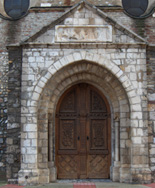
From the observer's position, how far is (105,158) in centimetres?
800

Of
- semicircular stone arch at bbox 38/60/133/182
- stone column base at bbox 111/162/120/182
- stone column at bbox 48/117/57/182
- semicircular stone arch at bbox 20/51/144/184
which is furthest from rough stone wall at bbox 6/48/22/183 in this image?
stone column base at bbox 111/162/120/182

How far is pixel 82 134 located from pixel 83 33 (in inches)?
114

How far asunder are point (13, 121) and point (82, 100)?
6.83 ft

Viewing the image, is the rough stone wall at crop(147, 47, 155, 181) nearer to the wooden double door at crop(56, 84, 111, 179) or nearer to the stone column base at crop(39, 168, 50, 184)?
the wooden double door at crop(56, 84, 111, 179)

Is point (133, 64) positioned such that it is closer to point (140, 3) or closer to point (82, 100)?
point (82, 100)

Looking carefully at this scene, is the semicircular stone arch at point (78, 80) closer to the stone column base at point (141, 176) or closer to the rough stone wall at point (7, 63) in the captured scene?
the stone column base at point (141, 176)

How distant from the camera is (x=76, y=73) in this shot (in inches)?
309

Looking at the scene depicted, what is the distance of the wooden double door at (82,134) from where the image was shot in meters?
7.96

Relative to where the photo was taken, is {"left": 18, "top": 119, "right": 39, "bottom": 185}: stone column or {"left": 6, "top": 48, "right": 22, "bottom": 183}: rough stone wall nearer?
{"left": 18, "top": 119, "right": 39, "bottom": 185}: stone column

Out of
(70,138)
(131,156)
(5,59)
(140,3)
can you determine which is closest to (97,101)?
(70,138)

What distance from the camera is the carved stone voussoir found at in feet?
24.8

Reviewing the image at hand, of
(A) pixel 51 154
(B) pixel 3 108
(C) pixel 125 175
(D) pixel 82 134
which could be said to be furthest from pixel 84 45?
(C) pixel 125 175

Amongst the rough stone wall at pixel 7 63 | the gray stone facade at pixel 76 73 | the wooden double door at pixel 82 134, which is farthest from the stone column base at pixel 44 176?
the rough stone wall at pixel 7 63

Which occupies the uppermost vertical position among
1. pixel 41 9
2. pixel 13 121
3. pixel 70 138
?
pixel 41 9
